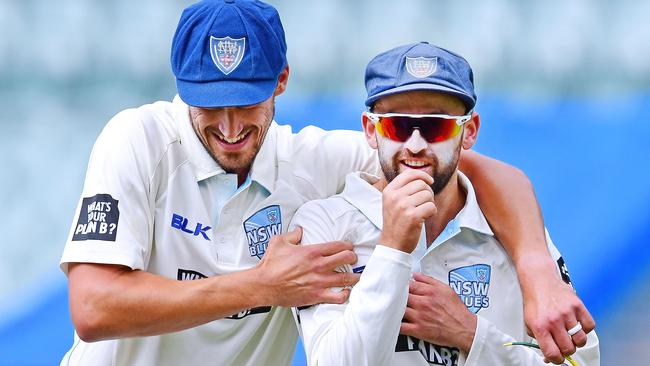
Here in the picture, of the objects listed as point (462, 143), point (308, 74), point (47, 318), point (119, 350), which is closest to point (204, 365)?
point (119, 350)

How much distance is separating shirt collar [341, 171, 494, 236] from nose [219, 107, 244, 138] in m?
0.34

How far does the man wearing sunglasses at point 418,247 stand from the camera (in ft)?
9.68

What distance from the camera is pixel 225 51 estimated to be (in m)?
3.41

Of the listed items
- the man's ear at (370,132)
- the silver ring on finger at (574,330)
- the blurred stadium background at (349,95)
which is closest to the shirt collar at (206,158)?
the man's ear at (370,132)

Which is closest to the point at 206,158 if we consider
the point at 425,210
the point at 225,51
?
the point at 225,51

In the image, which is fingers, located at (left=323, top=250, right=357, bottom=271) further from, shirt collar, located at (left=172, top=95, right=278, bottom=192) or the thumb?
shirt collar, located at (left=172, top=95, right=278, bottom=192)

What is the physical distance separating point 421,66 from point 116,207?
93cm

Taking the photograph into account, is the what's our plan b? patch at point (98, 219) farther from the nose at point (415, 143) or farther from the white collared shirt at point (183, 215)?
the nose at point (415, 143)

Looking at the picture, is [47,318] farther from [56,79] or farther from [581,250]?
[581,250]

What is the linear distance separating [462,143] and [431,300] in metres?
0.48

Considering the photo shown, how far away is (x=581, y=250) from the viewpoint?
5.06m

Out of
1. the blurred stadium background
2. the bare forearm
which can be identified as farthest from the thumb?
the blurred stadium background

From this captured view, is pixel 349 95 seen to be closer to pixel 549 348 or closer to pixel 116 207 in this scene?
pixel 116 207

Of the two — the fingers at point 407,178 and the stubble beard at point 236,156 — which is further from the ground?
the fingers at point 407,178
